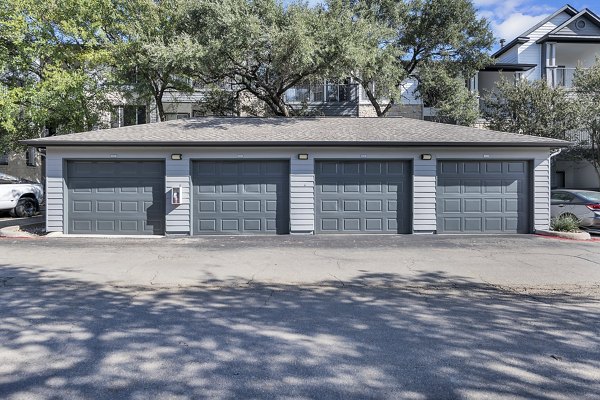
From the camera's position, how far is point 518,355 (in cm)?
383

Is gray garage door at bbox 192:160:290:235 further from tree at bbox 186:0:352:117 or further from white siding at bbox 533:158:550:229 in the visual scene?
white siding at bbox 533:158:550:229

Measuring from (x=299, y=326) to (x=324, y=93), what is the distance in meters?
18.8

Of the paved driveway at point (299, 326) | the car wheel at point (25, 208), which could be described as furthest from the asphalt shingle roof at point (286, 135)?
the car wheel at point (25, 208)

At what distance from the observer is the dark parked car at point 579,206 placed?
12.7 m

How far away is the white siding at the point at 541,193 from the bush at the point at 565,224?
0.22 meters

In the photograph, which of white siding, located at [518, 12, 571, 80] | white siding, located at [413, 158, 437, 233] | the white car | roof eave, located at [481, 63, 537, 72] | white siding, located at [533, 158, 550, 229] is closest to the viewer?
white siding, located at [413, 158, 437, 233]

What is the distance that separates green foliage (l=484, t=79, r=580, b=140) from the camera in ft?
56.4

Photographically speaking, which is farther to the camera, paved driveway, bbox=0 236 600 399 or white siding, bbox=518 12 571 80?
white siding, bbox=518 12 571 80

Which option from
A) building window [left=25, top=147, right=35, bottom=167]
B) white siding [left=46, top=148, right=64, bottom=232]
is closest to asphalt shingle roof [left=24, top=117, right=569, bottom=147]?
white siding [left=46, top=148, right=64, bottom=232]

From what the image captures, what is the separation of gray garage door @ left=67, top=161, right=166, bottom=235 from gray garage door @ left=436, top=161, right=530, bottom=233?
8.69 meters

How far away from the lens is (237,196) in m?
12.3

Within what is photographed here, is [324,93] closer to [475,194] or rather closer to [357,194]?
[357,194]

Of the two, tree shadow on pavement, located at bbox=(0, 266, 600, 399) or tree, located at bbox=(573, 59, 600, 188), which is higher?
tree, located at bbox=(573, 59, 600, 188)

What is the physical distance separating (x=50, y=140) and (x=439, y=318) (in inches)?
460
